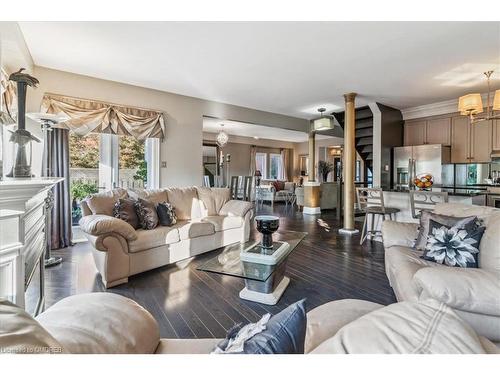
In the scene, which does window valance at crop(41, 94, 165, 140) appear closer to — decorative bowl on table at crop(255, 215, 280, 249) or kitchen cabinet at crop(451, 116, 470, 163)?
decorative bowl on table at crop(255, 215, 280, 249)

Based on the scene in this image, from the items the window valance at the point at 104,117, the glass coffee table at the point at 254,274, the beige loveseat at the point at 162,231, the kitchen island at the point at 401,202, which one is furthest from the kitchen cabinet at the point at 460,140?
the window valance at the point at 104,117

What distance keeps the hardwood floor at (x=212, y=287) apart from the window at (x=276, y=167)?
8359 millimetres

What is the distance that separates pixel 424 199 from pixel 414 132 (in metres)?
2.88

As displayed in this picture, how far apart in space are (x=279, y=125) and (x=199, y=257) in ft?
14.3

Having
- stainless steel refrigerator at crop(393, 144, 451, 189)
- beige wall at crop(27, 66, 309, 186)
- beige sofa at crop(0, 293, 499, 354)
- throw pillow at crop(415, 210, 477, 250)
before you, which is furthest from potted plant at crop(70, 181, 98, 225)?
stainless steel refrigerator at crop(393, 144, 451, 189)

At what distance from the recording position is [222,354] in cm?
69

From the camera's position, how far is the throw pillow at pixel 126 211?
312cm

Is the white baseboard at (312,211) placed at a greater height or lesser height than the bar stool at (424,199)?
lesser

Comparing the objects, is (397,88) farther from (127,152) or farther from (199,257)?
(127,152)

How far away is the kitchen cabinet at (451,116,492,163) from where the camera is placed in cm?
508

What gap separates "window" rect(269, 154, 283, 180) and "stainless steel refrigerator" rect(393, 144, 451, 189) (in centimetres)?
640

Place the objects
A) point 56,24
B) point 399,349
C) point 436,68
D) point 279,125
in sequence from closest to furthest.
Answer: point 399,349
point 56,24
point 436,68
point 279,125

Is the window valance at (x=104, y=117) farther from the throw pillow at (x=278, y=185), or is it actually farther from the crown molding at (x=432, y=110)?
the throw pillow at (x=278, y=185)
